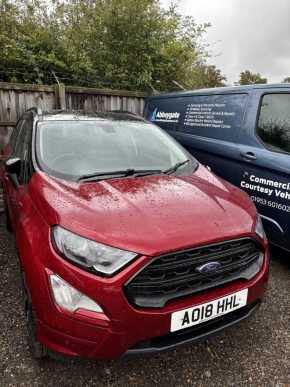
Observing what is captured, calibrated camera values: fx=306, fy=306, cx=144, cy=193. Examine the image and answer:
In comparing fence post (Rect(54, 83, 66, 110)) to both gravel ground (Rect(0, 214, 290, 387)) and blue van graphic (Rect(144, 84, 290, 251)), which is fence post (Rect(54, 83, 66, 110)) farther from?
gravel ground (Rect(0, 214, 290, 387))

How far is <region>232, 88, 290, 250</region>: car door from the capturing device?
2.80 metres

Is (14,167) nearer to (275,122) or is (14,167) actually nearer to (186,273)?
(186,273)

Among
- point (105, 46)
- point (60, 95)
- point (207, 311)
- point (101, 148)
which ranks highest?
point (105, 46)

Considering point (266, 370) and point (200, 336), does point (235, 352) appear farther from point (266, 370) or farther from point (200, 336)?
point (200, 336)

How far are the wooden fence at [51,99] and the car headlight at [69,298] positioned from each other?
3755 mm

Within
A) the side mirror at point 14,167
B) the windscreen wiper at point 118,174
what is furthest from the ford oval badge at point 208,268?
the side mirror at point 14,167

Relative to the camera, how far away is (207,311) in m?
1.65

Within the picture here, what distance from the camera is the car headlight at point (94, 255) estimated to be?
1490mm

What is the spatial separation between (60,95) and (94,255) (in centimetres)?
398

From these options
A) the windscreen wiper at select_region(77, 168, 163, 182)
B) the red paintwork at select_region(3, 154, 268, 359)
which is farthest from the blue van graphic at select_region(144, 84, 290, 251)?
the windscreen wiper at select_region(77, 168, 163, 182)

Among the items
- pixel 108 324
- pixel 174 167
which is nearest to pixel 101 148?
pixel 174 167

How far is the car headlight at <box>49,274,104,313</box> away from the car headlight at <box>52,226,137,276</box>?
0.12m

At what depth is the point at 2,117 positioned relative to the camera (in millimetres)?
4523

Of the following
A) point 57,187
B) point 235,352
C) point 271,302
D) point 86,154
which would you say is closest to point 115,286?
point 57,187
